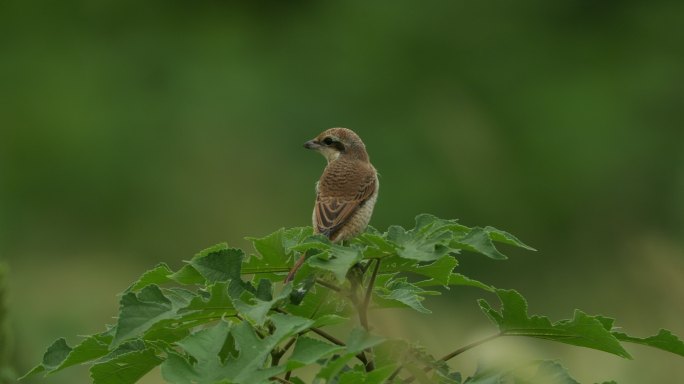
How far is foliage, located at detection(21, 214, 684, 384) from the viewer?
1760mm

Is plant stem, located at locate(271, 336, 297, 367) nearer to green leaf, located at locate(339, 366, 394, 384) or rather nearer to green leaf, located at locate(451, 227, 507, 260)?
green leaf, located at locate(339, 366, 394, 384)

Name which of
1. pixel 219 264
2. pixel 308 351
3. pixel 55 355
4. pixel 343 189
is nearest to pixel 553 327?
pixel 308 351

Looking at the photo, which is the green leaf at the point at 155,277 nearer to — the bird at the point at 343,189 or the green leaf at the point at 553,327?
the green leaf at the point at 553,327

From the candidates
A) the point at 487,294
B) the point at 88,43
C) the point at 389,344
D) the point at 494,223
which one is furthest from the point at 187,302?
the point at 88,43

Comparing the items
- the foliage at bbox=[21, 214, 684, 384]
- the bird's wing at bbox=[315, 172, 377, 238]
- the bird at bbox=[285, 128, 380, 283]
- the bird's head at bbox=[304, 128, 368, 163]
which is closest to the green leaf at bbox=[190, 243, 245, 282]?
the foliage at bbox=[21, 214, 684, 384]

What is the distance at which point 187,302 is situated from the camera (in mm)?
1910

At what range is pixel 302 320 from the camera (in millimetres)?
1778

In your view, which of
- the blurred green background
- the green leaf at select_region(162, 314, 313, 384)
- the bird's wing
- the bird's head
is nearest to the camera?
the green leaf at select_region(162, 314, 313, 384)

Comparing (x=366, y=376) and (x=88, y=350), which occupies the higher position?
(x=366, y=376)

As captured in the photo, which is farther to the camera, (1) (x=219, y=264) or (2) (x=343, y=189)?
(2) (x=343, y=189)

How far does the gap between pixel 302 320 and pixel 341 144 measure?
199 centimetres

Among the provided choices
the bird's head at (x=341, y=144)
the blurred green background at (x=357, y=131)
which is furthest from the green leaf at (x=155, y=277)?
the blurred green background at (x=357, y=131)

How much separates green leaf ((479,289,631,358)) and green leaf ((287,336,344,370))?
0.35 m

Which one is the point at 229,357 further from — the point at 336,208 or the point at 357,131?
the point at 357,131
